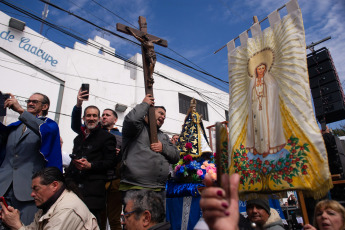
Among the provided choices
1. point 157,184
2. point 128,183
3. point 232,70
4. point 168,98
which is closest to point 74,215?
point 128,183

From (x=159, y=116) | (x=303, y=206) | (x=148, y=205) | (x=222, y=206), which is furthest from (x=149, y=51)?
(x=222, y=206)

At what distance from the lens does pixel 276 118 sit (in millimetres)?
2852

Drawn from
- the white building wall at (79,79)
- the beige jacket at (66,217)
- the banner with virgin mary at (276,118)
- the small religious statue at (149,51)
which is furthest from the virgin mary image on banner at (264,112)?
the white building wall at (79,79)

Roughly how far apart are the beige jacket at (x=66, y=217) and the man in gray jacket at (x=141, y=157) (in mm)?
604

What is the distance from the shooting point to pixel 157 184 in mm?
2904

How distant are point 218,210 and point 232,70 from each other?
3.05 metres

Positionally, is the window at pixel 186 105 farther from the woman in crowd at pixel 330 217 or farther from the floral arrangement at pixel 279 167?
the woman in crowd at pixel 330 217

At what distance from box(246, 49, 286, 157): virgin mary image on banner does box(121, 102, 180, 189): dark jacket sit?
972 mm

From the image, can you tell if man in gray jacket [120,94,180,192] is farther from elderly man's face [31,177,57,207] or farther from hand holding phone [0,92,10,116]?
hand holding phone [0,92,10,116]

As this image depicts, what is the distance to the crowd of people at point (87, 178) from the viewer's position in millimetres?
2223

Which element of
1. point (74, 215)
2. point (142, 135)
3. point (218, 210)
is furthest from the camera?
point (142, 135)

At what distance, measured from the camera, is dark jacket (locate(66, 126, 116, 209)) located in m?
2.91

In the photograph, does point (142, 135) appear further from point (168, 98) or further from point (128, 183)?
point (168, 98)

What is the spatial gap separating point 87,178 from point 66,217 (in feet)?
2.87
